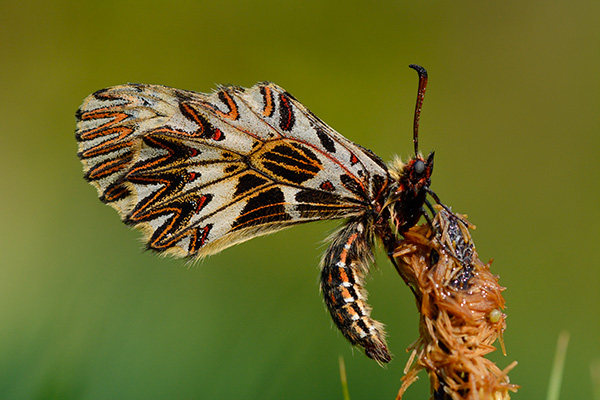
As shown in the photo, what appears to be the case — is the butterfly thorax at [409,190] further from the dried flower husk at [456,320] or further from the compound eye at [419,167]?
the dried flower husk at [456,320]

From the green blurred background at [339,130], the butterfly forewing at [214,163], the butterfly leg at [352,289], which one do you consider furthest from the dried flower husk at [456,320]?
the green blurred background at [339,130]

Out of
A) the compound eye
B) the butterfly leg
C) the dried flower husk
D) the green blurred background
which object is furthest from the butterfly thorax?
the green blurred background

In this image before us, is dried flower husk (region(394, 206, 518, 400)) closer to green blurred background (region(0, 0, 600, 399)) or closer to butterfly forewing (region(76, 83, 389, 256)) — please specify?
butterfly forewing (region(76, 83, 389, 256))

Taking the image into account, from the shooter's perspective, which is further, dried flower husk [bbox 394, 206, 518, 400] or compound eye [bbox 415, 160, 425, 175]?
compound eye [bbox 415, 160, 425, 175]

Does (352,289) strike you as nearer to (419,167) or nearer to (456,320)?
(419,167)

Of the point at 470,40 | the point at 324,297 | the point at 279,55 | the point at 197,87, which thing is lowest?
the point at 324,297

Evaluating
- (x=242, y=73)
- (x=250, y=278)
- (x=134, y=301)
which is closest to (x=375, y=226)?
(x=134, y=301)

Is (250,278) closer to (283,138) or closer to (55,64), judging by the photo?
(283,138)
